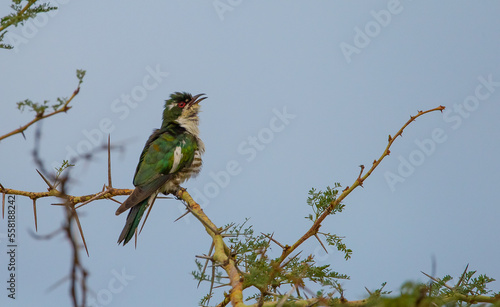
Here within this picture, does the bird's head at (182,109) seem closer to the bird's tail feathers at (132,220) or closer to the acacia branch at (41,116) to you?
the bird's tail feathers at (132,220)

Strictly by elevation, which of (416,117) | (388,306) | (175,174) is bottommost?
(388,306)

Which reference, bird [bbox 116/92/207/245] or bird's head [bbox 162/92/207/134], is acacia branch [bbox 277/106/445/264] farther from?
bird's head [bbox 162/92/207/134]

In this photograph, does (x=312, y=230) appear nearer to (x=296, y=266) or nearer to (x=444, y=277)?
(x=296, y=266)

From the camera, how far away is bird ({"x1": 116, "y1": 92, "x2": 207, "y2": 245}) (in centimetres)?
632

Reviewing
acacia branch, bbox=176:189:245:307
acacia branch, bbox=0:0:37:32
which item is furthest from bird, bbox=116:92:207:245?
acacia branch, bbox=0:0:37:32

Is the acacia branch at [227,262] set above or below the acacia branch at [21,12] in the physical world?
below

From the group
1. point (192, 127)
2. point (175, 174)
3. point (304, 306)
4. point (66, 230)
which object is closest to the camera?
point (66, 230)

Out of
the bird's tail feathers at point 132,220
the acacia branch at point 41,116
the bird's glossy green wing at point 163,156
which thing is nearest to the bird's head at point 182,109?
the bird's glossy green wing at point 163,156

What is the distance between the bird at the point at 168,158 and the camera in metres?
6.32

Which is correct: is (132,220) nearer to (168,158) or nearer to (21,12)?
(168,158)

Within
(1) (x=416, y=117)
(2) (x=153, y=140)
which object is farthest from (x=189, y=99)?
(1) (x=416, y=117)

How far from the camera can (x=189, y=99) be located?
8703 mm

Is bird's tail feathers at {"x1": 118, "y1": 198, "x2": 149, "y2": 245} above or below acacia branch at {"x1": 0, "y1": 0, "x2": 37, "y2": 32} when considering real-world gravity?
below

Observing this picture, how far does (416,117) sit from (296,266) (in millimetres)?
1403
